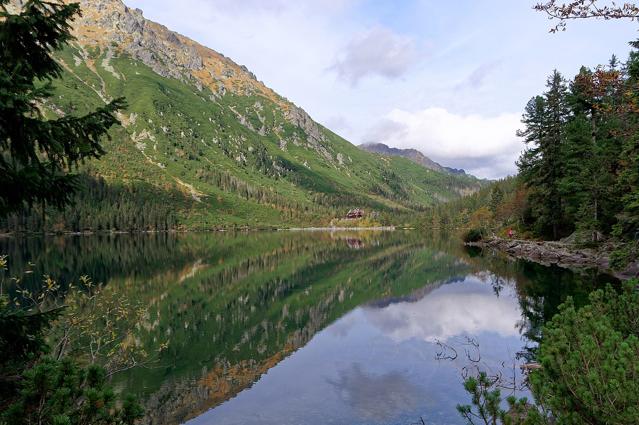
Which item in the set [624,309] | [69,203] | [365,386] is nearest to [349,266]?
[365,386]

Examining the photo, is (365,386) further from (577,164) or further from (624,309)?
(577,164)

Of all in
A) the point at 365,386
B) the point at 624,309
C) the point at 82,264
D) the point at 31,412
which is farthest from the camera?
the point at 82,264

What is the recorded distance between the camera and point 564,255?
209 ft

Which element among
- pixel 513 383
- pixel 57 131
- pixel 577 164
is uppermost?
pixel 577 164

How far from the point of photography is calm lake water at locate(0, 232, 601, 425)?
2103cm

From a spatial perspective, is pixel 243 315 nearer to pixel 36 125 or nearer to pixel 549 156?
pixel 36 125

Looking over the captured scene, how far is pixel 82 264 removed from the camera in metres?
75.2

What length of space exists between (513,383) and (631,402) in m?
14.2

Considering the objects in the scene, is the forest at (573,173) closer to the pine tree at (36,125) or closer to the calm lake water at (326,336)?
the calm lake water at (326,336)

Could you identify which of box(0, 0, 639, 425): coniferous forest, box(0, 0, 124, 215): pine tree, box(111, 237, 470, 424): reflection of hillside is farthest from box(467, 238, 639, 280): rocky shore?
box(0, 0, 124, 215): pine tree

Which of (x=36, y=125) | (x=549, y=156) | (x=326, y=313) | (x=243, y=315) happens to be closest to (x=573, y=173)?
(x=549, y=156)

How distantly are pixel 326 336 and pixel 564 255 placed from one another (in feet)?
154

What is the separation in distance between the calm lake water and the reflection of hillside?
154mm

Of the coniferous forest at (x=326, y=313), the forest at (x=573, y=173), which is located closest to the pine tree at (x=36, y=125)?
the coniferous forest at (x=326, y=313)
